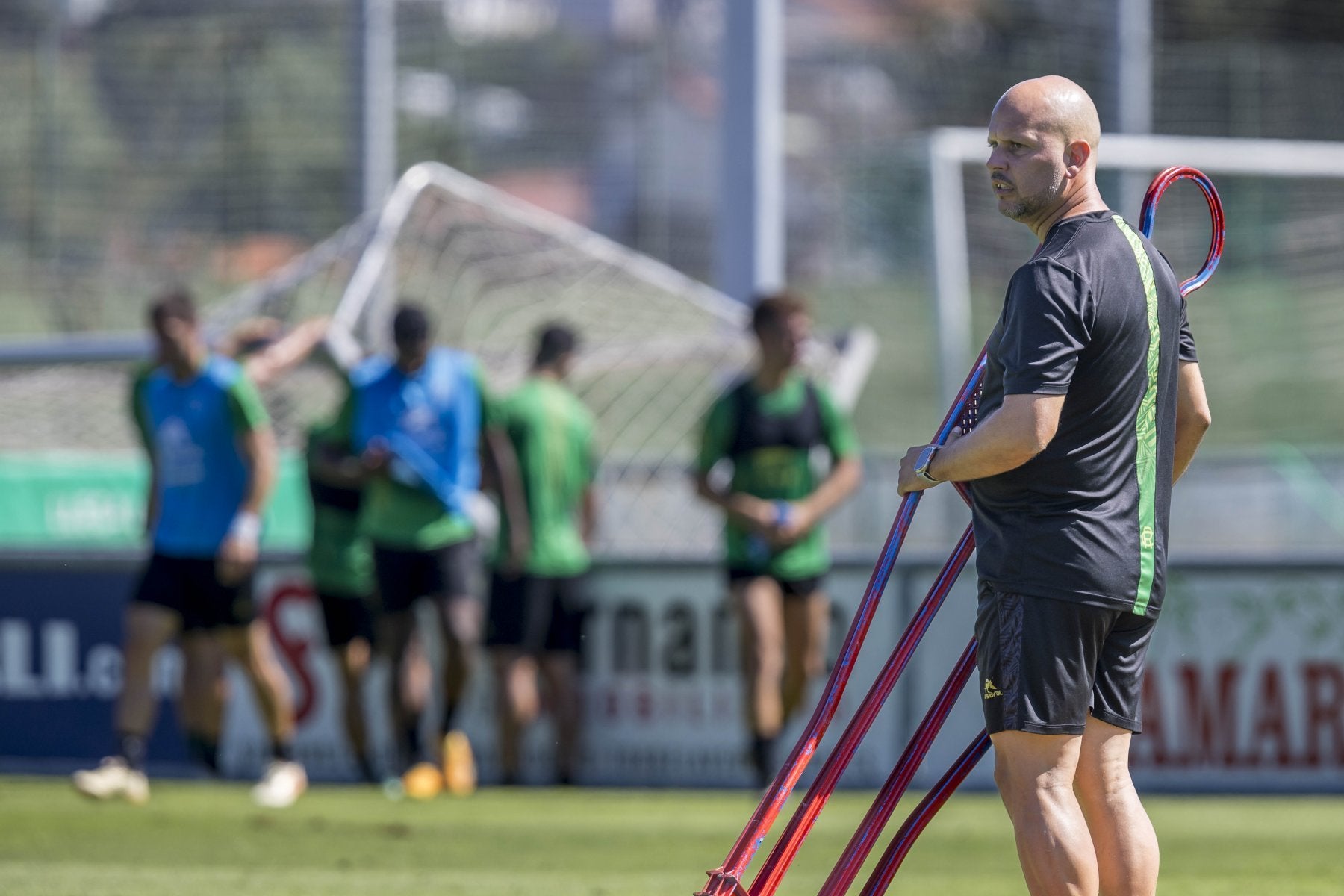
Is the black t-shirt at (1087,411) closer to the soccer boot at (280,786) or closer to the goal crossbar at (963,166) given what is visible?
the soccer boot at (280,786)

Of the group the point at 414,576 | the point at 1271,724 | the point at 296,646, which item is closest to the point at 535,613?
the point at 414,576

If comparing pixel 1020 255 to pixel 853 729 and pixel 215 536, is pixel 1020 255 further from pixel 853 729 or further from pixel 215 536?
pixel 853 729

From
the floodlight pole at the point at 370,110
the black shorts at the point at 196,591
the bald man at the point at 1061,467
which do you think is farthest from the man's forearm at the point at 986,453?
the floodlight pole at the point at 370,110

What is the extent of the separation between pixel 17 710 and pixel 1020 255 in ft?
26.1

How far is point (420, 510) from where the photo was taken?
Answer: 9.34 metres

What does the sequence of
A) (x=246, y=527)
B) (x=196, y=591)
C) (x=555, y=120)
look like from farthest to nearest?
(x=555, y=120) < (x=196, y=591) < (x=246, y=527)

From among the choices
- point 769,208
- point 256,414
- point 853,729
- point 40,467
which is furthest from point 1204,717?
point 40,467

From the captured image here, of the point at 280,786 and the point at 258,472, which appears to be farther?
the point at 280,786

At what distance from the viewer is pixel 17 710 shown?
10.4 m

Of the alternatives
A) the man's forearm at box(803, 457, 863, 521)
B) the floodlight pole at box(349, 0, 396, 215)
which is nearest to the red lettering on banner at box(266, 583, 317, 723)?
the man's forearm at box(803, 457, 863, 521)

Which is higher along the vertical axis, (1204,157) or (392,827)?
(1204,157)

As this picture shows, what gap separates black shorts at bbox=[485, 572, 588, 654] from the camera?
977 cm

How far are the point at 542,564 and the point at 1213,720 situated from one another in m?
3.37

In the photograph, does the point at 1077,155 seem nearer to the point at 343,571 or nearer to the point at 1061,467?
the point at 1061,467
